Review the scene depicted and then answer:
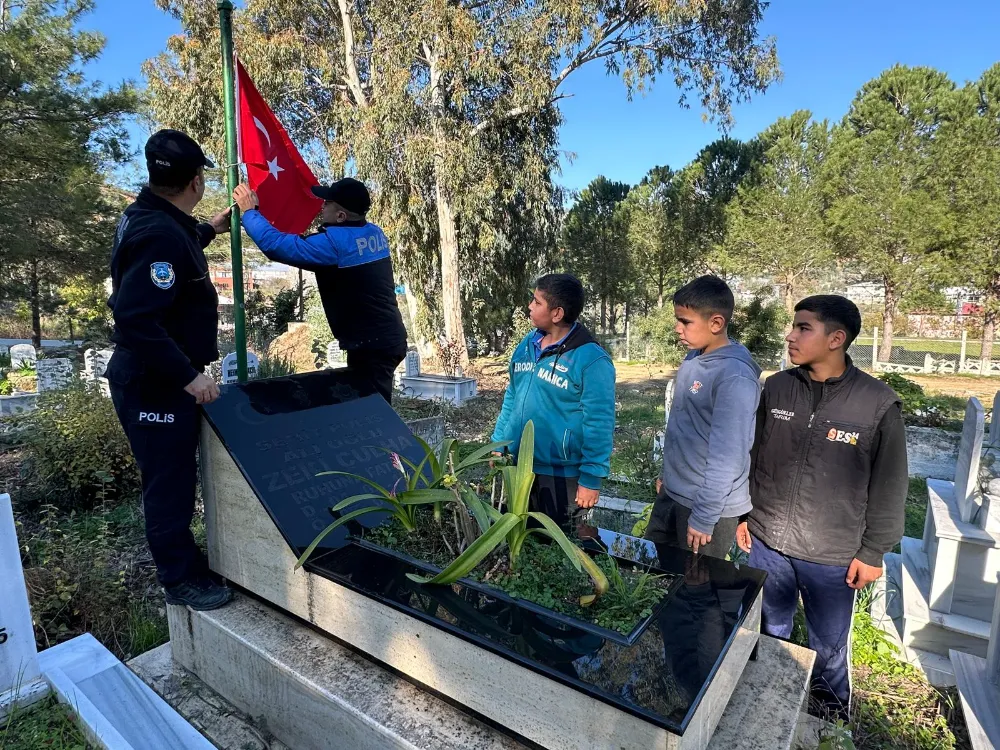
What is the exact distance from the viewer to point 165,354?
1.97 metres

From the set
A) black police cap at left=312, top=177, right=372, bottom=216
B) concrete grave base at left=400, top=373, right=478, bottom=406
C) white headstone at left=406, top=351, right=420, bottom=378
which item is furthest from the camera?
white headstone at left=406, top=351, right=420, bottom=378

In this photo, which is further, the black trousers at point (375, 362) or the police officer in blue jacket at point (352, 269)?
the black trousers at point (375, 362)

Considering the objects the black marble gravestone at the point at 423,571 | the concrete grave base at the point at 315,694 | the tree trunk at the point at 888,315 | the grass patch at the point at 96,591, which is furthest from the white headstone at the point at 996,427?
the tree trunk at the point at 888,315

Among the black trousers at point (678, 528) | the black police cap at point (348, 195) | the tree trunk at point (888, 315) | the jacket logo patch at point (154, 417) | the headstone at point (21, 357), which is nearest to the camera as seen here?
the jacket logo patch at point (154, 417)

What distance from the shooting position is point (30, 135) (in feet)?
34.8

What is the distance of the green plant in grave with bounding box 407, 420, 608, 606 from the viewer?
1.61 metres

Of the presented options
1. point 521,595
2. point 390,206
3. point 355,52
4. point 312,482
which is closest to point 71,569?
point 312,482

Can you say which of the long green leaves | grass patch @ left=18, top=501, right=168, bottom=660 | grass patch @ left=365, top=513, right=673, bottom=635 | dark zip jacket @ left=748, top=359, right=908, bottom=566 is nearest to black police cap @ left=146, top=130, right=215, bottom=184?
grass patch @ left=365, top=513, right=673, bottom=635

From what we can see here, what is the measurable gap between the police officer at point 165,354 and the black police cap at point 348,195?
0.62 meters

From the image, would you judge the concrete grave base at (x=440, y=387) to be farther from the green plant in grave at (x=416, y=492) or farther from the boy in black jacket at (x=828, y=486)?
the boy in black jacket at (x=828, y=486)

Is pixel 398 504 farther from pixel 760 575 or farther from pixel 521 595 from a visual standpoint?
pixel 760 575

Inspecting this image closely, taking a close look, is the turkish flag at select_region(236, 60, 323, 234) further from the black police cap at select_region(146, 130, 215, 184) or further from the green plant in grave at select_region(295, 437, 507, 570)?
the green plant in grave at select_region(295, 437, 507, 570)

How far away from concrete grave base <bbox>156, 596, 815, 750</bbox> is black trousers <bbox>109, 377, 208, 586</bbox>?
207mm

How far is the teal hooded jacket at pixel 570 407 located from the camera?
97.9 inches
